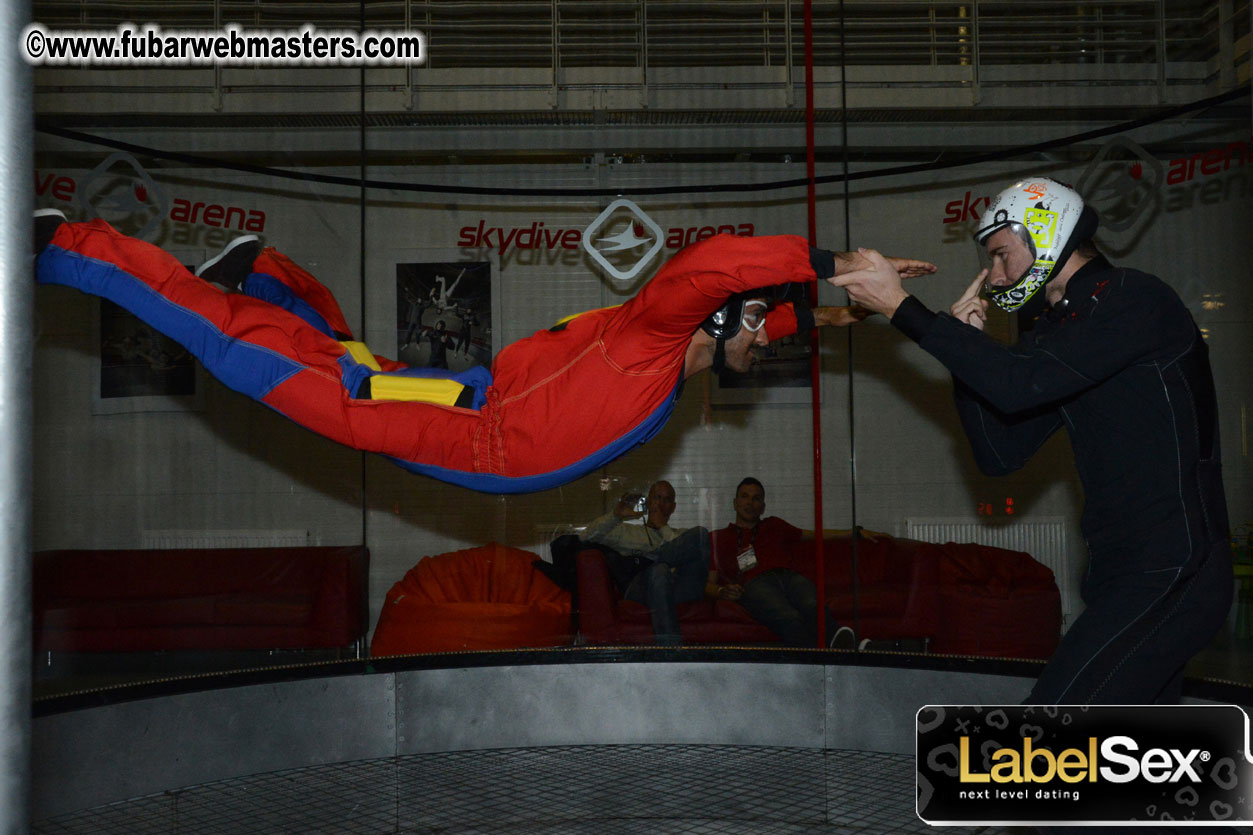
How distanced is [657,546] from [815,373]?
42.9 inches

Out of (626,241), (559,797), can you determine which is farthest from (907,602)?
(626,241)

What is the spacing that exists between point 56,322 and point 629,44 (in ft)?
9.65

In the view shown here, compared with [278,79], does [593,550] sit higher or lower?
lower

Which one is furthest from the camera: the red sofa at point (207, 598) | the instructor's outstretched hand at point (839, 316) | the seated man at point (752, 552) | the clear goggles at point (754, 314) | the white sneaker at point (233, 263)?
the seated man at point (752, 552)

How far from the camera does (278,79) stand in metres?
4.75

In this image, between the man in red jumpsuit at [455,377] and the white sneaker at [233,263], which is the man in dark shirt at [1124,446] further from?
the white sneaker at [233,263]

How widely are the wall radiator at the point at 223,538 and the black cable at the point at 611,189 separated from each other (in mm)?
1694

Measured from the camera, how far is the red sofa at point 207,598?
447 centimetres

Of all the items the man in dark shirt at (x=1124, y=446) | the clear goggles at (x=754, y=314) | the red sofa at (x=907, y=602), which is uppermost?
the clear goggles at (x=754, y=314)

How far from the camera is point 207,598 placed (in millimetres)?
4781

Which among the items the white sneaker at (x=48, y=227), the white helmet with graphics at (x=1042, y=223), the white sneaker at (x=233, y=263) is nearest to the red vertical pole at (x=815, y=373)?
the white helmet with graphics at (x=1042, y=223)

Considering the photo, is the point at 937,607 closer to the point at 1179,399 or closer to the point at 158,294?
the point at 1179,399

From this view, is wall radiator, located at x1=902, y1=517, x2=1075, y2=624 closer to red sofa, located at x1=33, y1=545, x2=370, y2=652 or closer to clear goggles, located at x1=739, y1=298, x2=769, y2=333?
clear goggles, located at x1=739, y1=298, x2=769, y2=333

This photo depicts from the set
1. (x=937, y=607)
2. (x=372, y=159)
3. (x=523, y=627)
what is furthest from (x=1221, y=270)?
(x=372, y=159)
